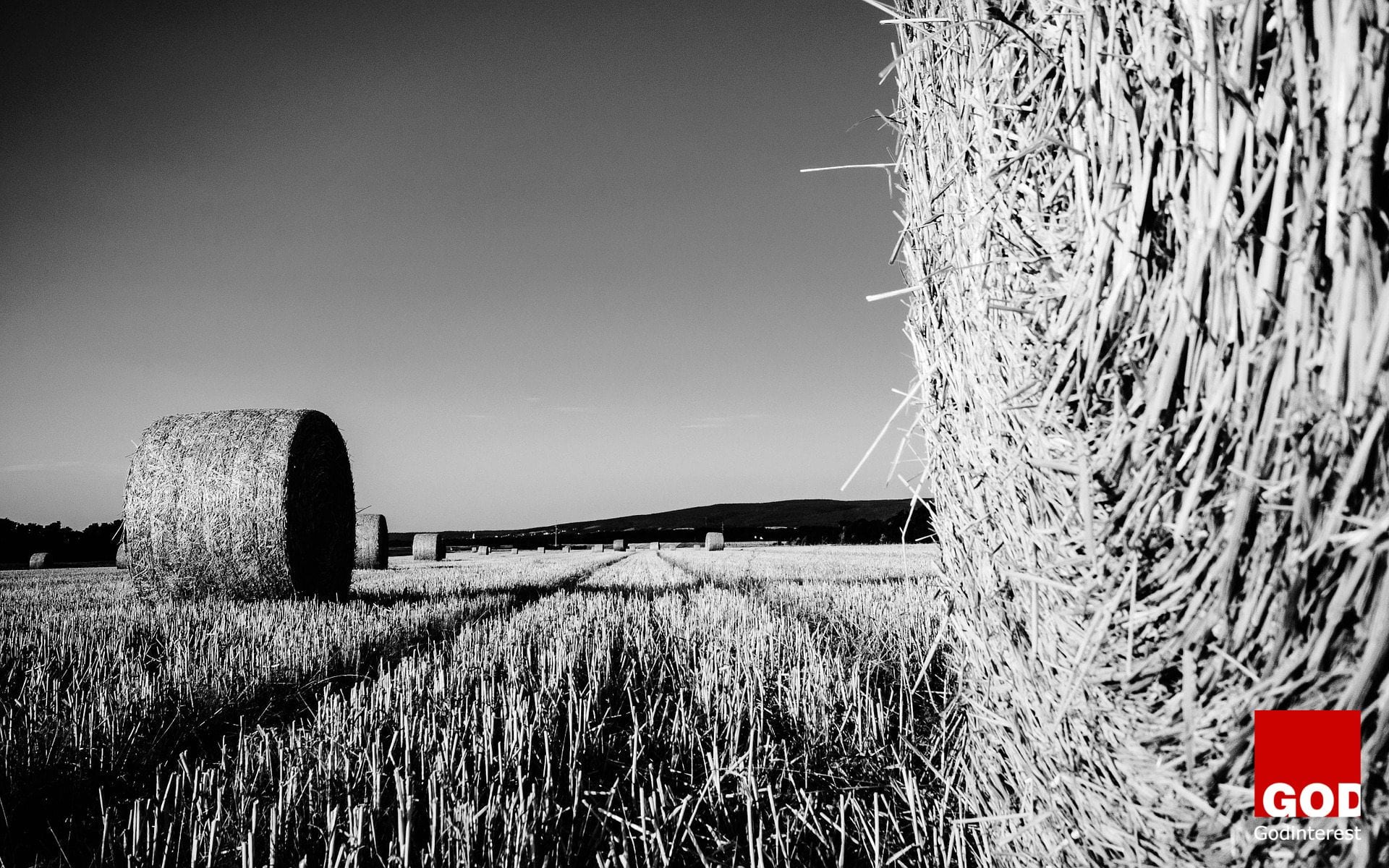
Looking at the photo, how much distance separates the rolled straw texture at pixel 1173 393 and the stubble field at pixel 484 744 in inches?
20.1

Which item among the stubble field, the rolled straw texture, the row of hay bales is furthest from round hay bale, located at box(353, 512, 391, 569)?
the rolled straw texture

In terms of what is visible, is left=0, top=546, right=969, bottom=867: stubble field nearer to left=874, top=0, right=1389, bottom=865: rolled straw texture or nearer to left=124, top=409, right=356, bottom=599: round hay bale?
left=874, top=0, right=1389, bottom=865: rolled straw texture

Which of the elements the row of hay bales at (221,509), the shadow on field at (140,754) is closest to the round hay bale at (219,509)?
the row of hay bales at (221,509)

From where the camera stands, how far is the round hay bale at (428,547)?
2462 centimetres

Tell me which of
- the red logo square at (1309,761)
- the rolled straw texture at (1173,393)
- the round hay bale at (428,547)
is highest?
the rolled straw texture at (1173,393)

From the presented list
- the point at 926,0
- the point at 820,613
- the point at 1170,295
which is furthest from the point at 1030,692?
the point at 820,613

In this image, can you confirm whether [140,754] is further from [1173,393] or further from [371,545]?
[371,545]

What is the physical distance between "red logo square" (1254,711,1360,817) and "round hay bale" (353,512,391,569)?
63.8 ft

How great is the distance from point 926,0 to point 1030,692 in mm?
1855

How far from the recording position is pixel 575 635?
16.8ft

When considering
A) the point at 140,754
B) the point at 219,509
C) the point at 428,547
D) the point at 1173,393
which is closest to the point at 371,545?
the point at 428,547

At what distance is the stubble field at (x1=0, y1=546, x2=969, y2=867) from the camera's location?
6.39 feet

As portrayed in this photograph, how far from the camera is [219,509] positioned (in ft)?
26.3

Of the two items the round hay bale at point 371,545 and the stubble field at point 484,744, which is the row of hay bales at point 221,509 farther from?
the round hay bale at point 371,545
